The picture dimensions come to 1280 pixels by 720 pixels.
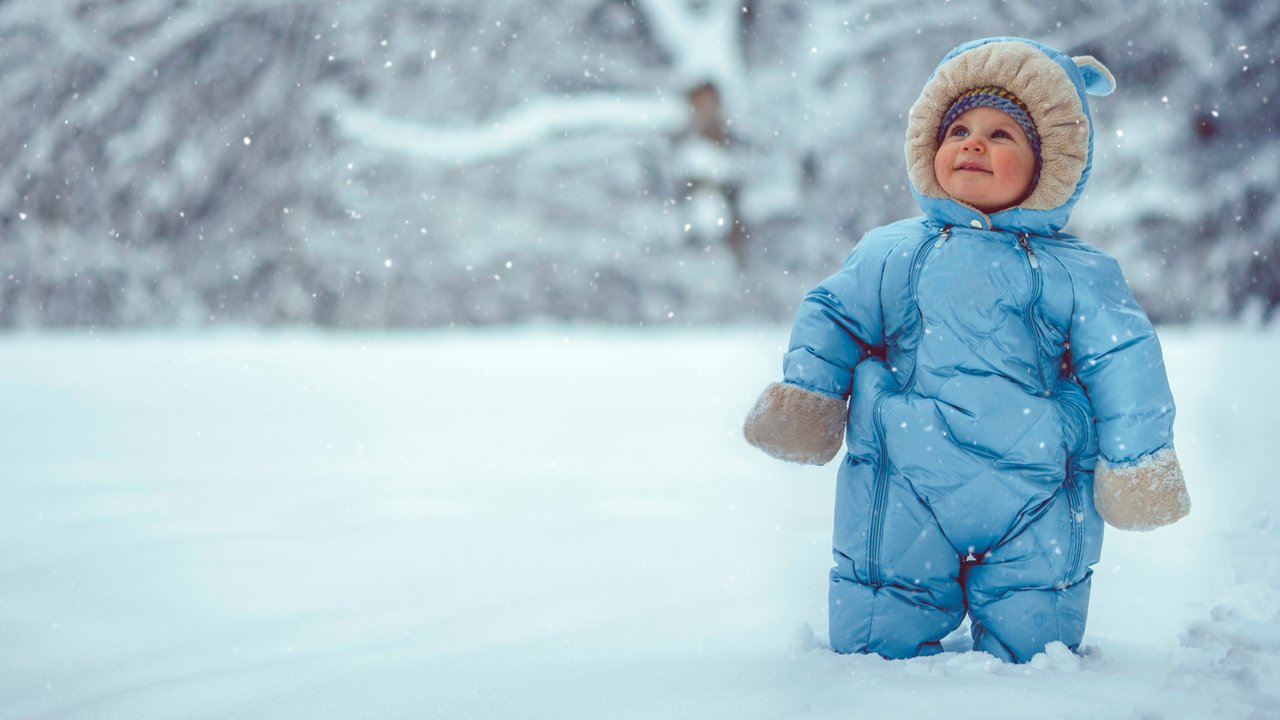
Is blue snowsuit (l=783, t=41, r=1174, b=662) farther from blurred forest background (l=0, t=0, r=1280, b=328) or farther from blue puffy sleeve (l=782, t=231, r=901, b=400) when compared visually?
blurred forest background (l=0, t=0, r=1280, b=328)

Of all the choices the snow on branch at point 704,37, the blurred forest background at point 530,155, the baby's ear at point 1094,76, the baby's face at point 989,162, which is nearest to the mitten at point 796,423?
the baby's face at point 989,162

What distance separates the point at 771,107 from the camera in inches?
309

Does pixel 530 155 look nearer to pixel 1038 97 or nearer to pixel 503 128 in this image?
pixel 503 128

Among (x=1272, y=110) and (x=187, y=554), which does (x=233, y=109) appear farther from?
(x=1272, y=110)

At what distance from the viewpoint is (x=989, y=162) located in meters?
1.64

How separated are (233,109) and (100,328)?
6.34 ft

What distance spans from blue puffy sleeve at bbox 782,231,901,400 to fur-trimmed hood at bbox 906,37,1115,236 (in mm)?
130

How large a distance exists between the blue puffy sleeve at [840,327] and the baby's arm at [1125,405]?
1.01 ft

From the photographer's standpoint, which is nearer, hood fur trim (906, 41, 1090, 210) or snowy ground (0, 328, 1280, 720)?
snowy ground (0, 328, 1280, 720)

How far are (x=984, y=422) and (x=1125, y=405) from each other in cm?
22

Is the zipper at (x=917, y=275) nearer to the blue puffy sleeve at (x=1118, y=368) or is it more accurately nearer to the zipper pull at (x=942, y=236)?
the zipper pull at (x=942, y=236)

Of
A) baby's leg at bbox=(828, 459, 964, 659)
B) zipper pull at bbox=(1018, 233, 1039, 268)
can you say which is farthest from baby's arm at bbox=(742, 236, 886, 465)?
zipper pull at bbox=(1018, 233, 1039, 268)

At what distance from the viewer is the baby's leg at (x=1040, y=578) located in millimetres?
1583

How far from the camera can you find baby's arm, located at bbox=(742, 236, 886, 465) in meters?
1.68
